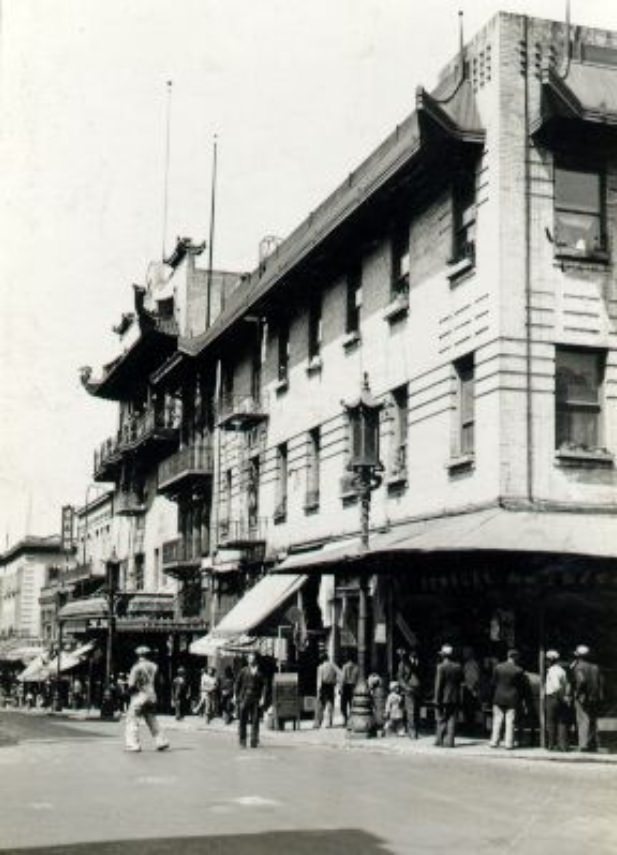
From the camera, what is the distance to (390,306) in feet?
82.4

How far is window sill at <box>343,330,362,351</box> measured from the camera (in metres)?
26.8

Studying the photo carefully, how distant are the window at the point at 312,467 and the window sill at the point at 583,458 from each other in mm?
9859

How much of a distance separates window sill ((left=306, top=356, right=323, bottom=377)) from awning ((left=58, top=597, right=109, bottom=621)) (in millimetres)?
15596

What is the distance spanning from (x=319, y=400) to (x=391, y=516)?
5.20 meters

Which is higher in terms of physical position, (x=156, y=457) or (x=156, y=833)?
(x=156, y=457)

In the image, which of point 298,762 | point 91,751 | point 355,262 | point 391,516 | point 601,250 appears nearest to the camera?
point 298,762

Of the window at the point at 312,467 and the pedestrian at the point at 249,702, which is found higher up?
the window at the point at 312,467

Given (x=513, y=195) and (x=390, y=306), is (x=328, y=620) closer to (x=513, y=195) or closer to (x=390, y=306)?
(x=390, y=306)

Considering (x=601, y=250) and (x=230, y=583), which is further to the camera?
(x=230, y=583)

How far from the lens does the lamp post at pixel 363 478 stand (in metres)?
21.2

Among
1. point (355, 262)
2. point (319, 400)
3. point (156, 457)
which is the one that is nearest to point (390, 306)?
point (355, 262)

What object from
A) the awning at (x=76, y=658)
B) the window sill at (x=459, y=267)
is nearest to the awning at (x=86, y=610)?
the awning at (x=76, y=658)

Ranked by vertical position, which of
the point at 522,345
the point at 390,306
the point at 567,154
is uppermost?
the point at 567,154

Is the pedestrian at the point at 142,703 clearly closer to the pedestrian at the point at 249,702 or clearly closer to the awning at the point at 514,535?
the pedestrian at the point at 249,702
